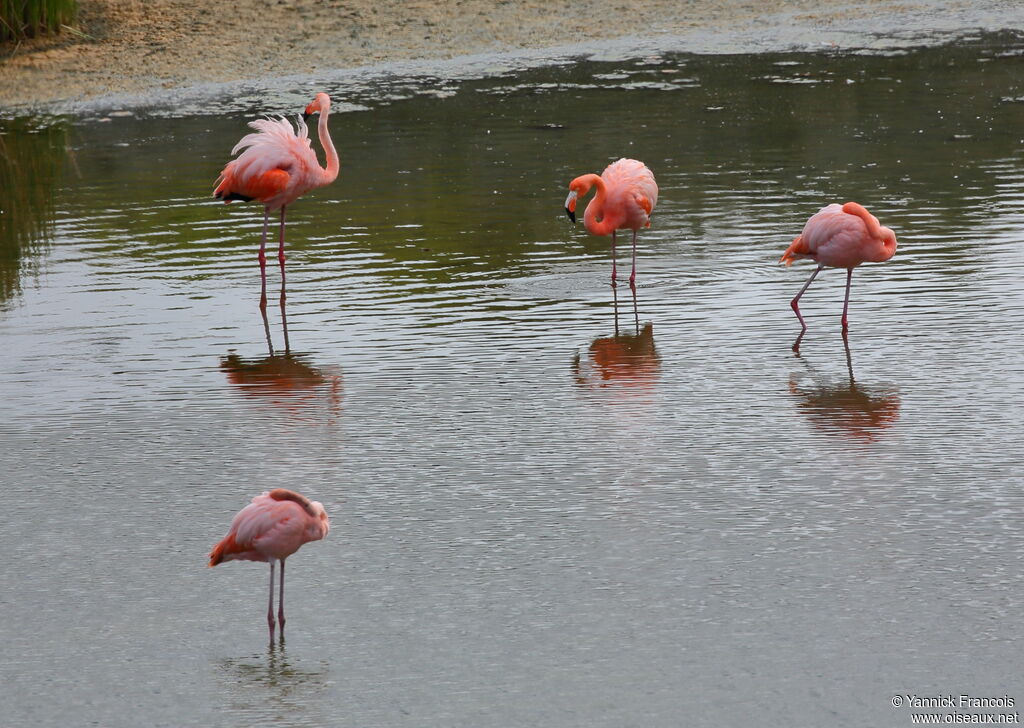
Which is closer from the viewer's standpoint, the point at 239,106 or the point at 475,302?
the point at 475,302

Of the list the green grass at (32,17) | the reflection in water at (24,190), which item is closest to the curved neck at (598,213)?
the reflection in water at (24,190)

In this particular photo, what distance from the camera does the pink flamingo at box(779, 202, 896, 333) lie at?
9352 millimetres

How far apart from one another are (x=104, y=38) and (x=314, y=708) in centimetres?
1715

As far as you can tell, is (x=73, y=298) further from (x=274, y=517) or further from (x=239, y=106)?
(x=239, y=106)

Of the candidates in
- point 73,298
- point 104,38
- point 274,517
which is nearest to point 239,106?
point 104,38

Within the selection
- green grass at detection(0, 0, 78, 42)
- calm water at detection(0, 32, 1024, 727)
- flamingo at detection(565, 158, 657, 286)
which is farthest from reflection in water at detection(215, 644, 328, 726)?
green grass at detection(0, 0, 78, 42)

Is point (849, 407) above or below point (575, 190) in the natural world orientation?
below

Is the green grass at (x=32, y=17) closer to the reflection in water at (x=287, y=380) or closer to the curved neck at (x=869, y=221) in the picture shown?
the reflection in water at (x=287, y=380)

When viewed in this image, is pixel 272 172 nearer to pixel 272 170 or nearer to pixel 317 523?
pixel 272 170

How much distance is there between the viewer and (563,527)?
20.9 ft

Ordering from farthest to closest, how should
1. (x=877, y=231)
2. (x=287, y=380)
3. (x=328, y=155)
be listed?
(x=328, y=155)
(x=877, y=231)
(x=287, y=380)

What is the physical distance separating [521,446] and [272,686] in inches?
101

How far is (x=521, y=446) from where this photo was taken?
7.44 metres

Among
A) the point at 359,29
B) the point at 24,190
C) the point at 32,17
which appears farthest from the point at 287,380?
the point at 32,17
